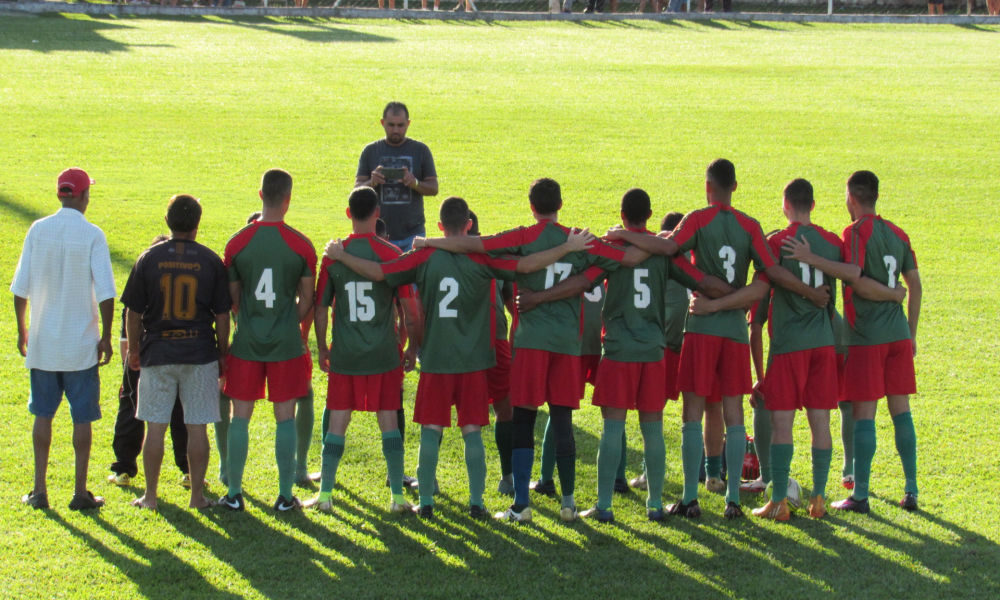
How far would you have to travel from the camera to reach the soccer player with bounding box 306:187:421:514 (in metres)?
5.90

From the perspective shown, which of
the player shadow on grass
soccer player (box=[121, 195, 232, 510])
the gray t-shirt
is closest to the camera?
the player shadow on grass

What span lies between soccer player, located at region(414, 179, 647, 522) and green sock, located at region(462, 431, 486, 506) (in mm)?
201

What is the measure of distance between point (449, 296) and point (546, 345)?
2.21ft

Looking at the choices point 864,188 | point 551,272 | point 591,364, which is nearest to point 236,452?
point 551,272

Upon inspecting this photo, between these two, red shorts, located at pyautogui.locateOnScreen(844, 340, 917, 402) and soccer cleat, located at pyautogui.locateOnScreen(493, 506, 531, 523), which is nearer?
soccer cleat, located at pyautogui.locateOnScreen(493, 506, 531, 523)

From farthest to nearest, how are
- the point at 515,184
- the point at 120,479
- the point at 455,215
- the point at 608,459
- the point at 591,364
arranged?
the point at 515,184 < the point at 591,364 < the point at 120,479 < the point at 455,215 < the point at 608,459

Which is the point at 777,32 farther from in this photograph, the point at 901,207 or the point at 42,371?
the point at 42,371

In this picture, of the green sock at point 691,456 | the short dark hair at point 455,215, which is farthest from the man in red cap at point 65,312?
the green sock at point 691,456

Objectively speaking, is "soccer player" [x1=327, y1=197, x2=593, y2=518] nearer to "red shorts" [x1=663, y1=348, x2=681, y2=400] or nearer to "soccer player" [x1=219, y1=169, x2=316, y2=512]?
"soccer player" [x1=219, y1=169, x2=316, y2=512]

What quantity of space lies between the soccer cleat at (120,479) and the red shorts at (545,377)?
2.71 meters

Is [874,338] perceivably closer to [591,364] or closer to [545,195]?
[591,364]

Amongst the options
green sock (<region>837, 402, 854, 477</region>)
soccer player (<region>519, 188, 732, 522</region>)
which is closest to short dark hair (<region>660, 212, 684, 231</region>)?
soccer player (<region>519, 188, 732, 522</region>)

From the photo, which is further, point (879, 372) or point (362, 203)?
point (879, 372)

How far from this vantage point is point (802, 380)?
5.98 metres
